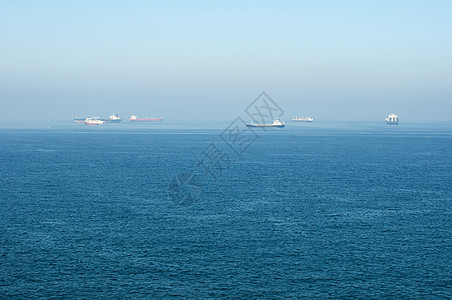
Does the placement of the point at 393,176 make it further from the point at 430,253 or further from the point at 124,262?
the point at 124,262

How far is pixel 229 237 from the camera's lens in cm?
7169

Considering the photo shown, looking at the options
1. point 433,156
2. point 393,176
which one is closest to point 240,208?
point 393,176

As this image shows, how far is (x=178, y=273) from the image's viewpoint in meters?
58.1

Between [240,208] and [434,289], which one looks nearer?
[434,289]

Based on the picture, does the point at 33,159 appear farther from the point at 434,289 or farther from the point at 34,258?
the point at 434,289

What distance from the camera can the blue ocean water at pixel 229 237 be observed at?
54844 mm

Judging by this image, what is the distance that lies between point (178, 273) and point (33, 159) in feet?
411

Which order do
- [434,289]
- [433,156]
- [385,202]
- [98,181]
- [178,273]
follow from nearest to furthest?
[434,289], [178,273], [385,202], [98,181], [433,156]

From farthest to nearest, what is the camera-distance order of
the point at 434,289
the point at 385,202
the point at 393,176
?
the point at 393,176, the point at 385,202, the point at 434,289

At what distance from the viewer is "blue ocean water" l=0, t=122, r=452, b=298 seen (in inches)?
2159

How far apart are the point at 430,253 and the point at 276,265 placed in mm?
21533

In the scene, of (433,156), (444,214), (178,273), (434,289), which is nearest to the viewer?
(434,289)

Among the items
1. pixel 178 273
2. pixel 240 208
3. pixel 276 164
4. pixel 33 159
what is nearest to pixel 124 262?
pixel 178 273

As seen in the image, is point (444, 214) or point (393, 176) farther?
point (393, 176)
